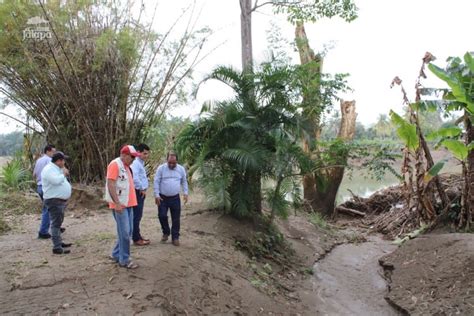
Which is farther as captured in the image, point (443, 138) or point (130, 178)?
point (443, 138)

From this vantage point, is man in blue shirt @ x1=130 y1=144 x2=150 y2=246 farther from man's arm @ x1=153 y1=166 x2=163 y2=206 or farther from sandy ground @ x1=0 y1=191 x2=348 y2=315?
sandy ground @ x1=0 y1=191 x2=348 y2=315

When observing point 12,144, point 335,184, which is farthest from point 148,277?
point 12,144

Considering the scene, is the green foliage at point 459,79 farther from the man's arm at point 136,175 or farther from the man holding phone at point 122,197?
the man holding phone at point 122,197

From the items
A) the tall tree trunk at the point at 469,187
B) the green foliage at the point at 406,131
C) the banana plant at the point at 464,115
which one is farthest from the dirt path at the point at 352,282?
the green foliage at the point at 406,131

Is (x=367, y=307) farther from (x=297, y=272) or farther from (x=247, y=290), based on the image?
(x=247, y=290)

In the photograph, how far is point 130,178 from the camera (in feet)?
16.4

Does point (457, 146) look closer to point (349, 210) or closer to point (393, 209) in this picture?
point (393, 209)

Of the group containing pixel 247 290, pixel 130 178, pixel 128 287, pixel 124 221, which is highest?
pixel 130 178

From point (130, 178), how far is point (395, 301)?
4.32 metres

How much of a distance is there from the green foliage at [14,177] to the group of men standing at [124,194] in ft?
12.7

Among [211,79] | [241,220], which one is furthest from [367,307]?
[211,79]

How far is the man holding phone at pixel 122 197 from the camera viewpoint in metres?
4.70

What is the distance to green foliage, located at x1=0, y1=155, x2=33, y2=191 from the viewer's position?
10078 millimetres

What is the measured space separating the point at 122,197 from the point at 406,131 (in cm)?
605
